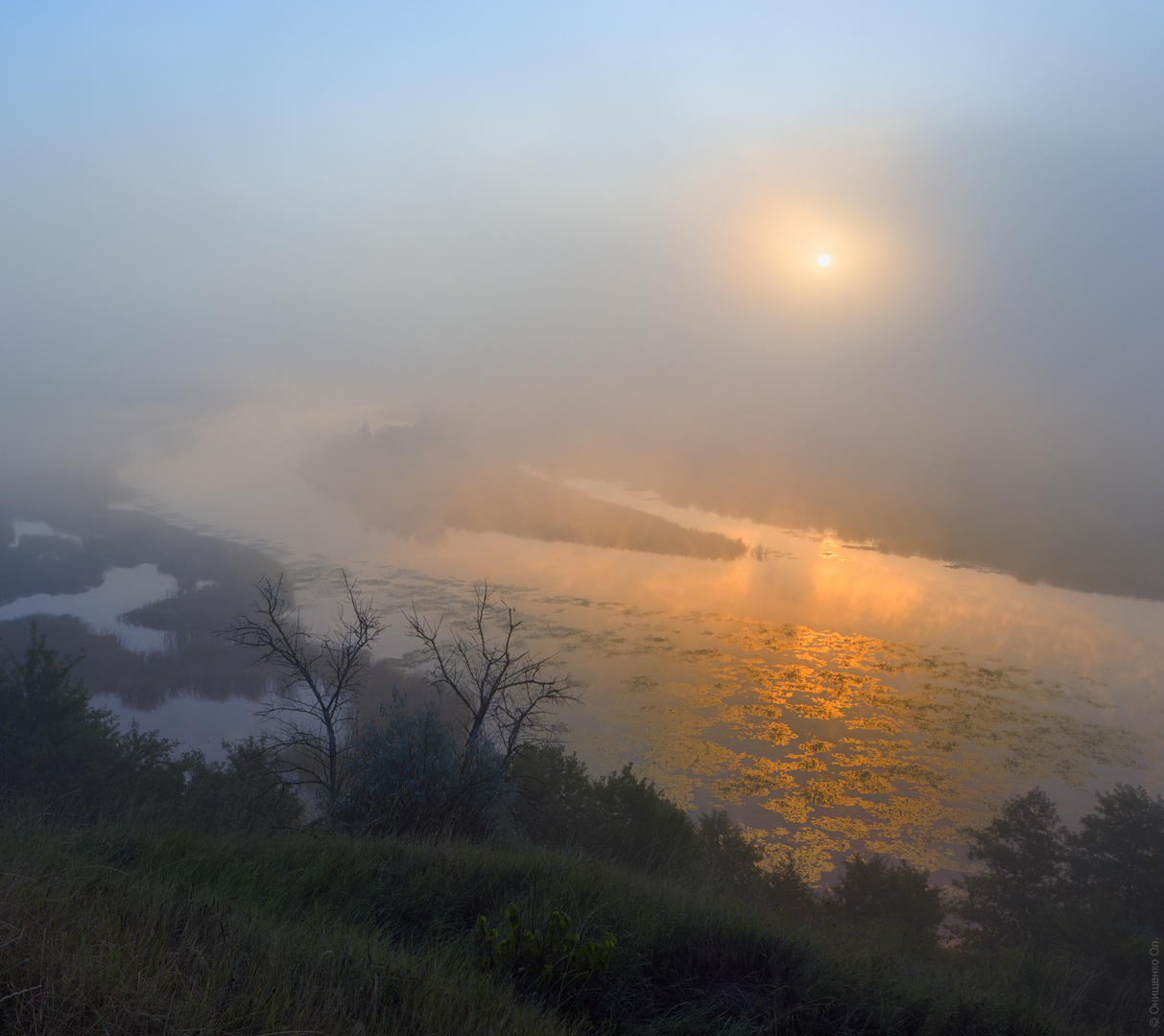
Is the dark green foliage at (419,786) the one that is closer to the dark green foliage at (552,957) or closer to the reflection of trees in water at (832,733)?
the dark green foliage at (552,957)

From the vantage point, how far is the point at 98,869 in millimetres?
4164

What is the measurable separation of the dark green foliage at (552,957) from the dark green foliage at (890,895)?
17.0 meters

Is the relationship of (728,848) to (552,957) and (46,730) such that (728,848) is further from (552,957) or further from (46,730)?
(46,730)

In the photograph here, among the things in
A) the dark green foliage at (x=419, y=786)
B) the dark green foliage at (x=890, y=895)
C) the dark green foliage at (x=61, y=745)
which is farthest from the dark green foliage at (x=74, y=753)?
the dark green foliage at (x=890, y=895)

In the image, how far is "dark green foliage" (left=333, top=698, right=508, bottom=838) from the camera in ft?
28.2

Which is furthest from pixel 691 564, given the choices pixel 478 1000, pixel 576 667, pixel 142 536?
pixel 142 536

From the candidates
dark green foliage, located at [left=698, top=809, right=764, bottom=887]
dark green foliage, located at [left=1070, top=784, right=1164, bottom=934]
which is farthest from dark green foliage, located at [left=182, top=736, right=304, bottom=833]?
dark green foliage, located at [left=1070, top=784, right=1164, bottom=934]

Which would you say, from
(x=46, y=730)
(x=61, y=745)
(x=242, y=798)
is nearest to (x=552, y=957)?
(x=242, y=798)

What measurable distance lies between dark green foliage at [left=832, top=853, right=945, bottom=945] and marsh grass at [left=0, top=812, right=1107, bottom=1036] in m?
14.4

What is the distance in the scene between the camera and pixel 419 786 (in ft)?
30.6

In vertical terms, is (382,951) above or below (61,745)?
above

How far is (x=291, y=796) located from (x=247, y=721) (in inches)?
1094

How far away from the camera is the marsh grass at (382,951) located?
8.52 ft

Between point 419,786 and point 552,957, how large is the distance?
6166 millimetres
